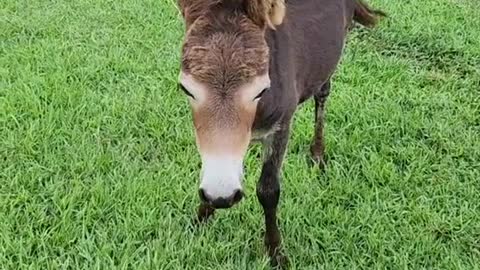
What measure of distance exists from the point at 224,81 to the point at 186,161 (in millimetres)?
1417

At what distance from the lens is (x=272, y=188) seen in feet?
9.12

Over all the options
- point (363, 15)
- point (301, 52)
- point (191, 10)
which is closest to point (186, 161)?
point (301, 52)

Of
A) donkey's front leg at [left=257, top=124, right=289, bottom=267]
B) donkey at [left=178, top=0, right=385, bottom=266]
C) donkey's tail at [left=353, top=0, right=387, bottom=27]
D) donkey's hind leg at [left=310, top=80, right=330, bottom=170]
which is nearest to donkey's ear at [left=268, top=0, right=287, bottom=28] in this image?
donkey at [left=178, top=0, right=385, bottom=266]

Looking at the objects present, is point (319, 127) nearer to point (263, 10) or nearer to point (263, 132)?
point (263, 132)

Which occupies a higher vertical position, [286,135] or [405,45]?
[286,135]

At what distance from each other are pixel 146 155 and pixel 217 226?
0.70m

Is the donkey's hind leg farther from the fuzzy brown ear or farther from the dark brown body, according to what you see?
the fuzzy brown ear

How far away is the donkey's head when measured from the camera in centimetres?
207

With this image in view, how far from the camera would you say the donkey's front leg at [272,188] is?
271 cm

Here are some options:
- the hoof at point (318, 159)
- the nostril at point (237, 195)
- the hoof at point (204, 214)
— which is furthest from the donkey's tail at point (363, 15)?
the nostril at point (237, 195)

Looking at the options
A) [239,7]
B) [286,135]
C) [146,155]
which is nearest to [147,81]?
[146,155]

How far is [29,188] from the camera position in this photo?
3.20m

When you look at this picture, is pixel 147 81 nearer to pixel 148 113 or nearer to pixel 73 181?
pixel 148 113

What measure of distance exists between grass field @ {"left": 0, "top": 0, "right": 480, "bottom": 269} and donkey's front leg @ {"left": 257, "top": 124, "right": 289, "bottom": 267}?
0.08 meters
